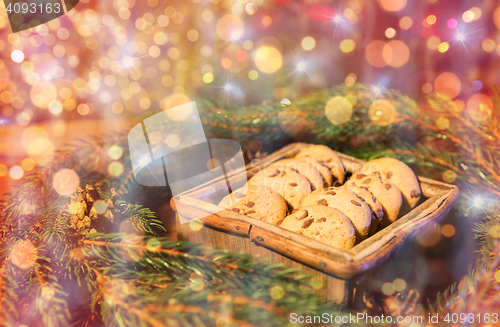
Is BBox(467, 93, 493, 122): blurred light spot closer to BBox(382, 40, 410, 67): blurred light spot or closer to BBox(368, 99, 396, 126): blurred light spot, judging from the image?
BBox(368, 99, 396, 126): blurred light spot

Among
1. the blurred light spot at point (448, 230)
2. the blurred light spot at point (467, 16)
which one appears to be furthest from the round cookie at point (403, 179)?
the blurred light spot at point (467, 16)

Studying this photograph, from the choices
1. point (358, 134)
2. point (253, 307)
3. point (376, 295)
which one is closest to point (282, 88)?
point (358, 134)

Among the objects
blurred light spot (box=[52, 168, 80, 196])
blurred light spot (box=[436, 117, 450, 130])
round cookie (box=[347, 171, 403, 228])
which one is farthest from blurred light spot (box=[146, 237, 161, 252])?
blurred light spot (box=[436, 117, 450, 130])

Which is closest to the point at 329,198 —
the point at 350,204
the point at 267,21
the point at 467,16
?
the point at 350,204

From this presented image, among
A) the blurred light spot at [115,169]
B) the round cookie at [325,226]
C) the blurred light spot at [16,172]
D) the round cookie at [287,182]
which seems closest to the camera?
the round cookie at [325,226]

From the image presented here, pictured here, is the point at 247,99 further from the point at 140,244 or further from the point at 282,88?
the point at 140,244

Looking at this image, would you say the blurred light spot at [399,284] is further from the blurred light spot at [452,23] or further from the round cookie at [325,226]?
the blurred light spot at [452,23]
